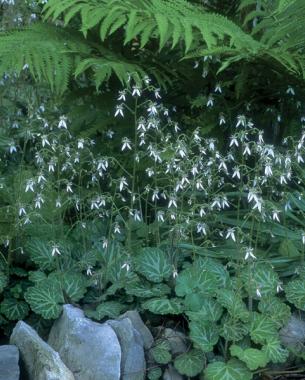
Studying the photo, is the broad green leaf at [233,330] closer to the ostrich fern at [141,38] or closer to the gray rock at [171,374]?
the gray rock at [171,374]

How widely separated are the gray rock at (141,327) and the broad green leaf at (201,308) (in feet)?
0.60

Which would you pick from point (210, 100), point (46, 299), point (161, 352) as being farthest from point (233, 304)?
point (210, 100)

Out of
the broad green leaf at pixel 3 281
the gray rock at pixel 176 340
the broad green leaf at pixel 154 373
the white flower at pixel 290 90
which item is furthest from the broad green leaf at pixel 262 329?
the white flower at pixel 290 90

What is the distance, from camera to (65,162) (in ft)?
11.2

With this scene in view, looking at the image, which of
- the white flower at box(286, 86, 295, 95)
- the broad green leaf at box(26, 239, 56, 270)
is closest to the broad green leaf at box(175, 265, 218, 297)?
the broad green leaf at box(26, 239, 56, 270)

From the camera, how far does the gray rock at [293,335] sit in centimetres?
303

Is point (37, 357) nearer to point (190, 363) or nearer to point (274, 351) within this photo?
point (190, 363)

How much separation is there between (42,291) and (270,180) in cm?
109

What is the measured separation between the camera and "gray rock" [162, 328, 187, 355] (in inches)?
116

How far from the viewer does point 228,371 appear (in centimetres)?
276

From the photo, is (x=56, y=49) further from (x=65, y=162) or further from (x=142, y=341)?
(x=142, y=341)

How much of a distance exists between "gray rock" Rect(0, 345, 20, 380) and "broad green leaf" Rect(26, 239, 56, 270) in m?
0.52

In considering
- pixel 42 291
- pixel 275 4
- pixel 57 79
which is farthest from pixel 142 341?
pixel 275 4

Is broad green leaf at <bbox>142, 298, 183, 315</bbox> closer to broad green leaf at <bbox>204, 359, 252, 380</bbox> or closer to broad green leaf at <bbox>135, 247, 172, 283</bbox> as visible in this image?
broad green leaf at <bbox>135, 247, 172, 283</bbox>
